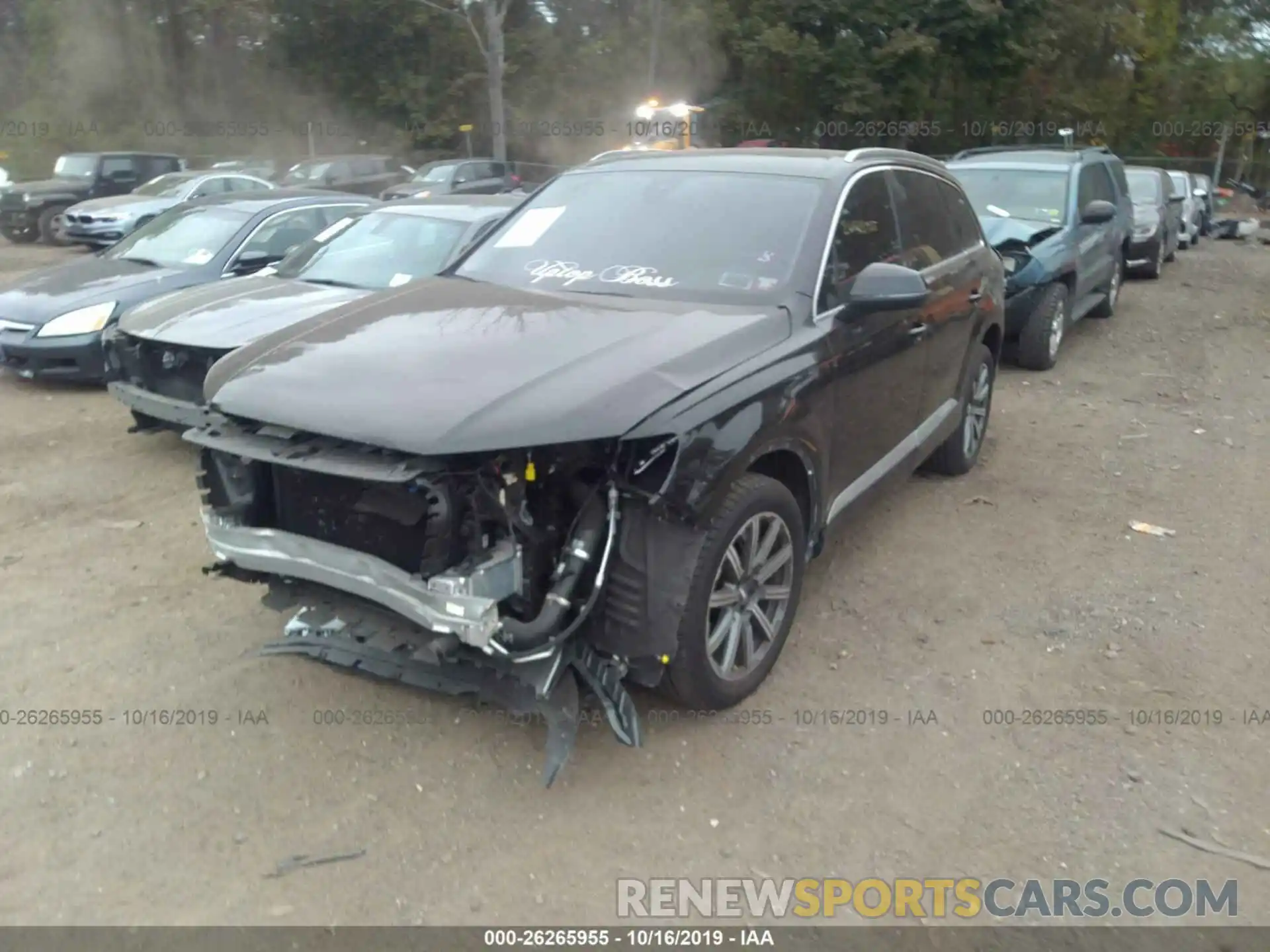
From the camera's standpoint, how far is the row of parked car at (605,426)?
3.28 m

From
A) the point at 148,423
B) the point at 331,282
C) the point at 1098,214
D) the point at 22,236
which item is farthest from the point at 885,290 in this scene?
the point at 22,236

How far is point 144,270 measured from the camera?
27.7 feet

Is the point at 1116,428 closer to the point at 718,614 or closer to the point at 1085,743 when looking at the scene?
the point at 1085,743

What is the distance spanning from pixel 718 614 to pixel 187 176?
17395 millimetres

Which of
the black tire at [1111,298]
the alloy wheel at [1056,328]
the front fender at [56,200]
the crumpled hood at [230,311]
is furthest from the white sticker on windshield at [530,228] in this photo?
the front fender at [56,200]

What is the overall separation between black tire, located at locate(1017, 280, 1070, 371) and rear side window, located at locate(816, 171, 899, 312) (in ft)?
15.0

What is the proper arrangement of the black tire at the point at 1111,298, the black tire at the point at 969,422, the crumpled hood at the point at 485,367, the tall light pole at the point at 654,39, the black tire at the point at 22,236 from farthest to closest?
the tall light pole at the point at 654,39 → the black tire at the point at 22,236 → the black tire at the point at 1111,298 → the black tire at the point at 969,422 → the crumpled hood at the point at 485,367

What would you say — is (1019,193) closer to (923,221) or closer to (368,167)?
(923,221)

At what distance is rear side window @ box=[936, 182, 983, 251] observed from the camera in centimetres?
581

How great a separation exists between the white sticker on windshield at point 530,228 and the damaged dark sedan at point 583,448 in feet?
0.32

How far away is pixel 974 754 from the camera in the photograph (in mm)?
3783

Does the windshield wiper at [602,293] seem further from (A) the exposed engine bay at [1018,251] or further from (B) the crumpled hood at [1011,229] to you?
(B) the crumpled hood at [1011,229]

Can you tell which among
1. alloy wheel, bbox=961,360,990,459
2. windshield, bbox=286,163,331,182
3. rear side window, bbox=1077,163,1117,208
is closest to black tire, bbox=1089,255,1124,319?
rear side window, bbox=1077,163,1117,208

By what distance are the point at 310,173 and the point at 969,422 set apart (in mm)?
20032
